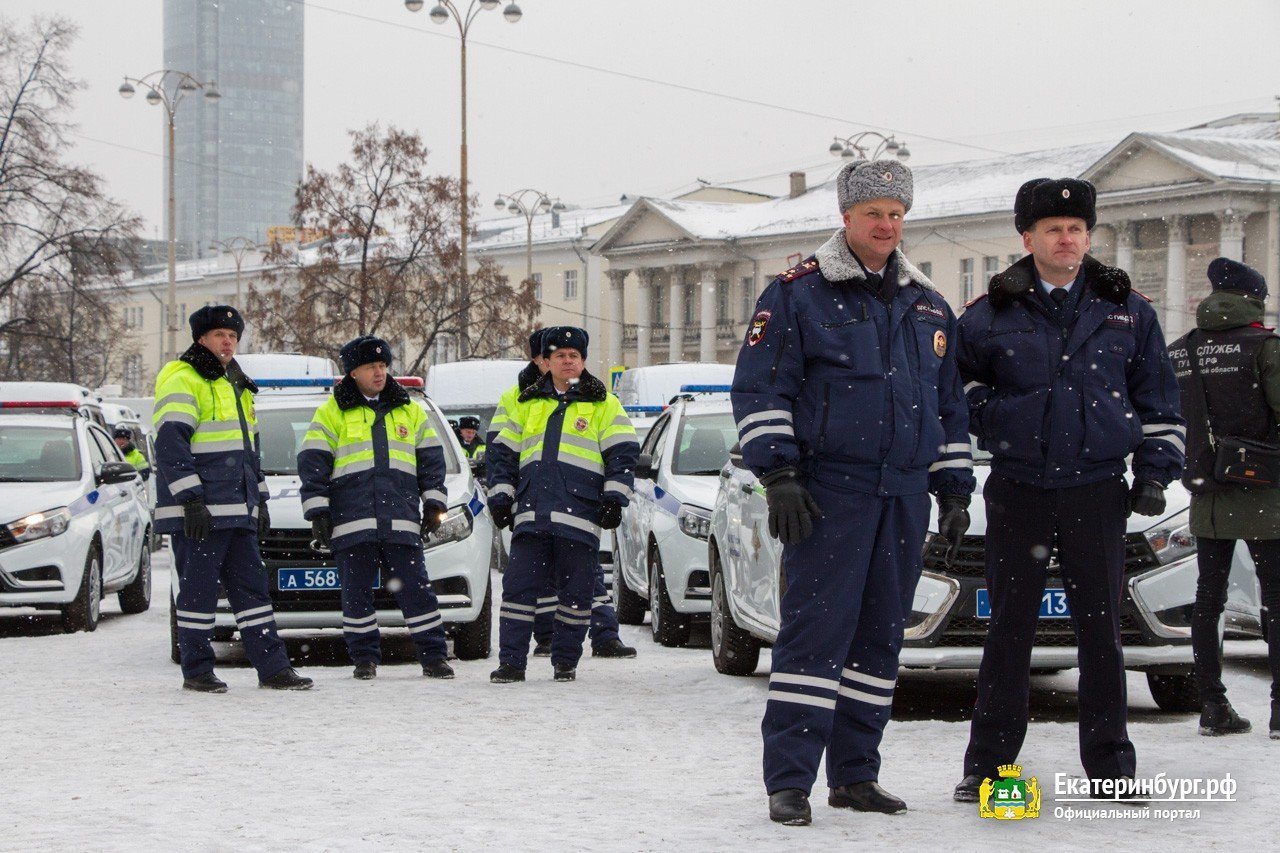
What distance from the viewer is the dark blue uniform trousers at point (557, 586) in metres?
10.2

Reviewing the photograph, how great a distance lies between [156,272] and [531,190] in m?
71.9

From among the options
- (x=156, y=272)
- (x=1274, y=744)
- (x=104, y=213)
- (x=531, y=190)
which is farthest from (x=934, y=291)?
(x=156, y=272)

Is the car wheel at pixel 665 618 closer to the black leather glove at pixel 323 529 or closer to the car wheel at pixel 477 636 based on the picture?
the car wheel at pixel 477 636

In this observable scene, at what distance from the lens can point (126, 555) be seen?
51.5 ft

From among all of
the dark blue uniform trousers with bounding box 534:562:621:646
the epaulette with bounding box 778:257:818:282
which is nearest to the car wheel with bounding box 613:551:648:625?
the dark blue uniform trousers with bounding box 534:562:621:646

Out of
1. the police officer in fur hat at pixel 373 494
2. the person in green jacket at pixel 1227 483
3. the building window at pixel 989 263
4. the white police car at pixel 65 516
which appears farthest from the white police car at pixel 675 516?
the building window at pixel 989 263

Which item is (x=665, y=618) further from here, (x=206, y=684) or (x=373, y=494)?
(x=206, y=684)

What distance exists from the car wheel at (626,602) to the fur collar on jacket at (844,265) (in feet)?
28.5

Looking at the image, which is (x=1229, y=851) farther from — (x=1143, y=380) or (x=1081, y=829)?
(x=1143, y=380)

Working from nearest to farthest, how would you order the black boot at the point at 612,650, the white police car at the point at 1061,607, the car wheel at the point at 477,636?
the white police car at the point at 1061,607
the car wheel at the point at 477,636
the black boot at the point at 612,650

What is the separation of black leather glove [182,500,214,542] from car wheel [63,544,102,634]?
15.6 ft

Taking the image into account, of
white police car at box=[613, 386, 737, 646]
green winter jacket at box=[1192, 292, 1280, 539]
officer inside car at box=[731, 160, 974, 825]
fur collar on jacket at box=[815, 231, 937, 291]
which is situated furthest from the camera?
white police car at box=[613, 386, 737, 646]

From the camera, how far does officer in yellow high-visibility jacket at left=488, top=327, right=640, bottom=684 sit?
10188 mm

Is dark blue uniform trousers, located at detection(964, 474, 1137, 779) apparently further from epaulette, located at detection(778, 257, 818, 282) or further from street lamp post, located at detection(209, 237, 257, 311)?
street lamp post, located at detection(209, 237, 257, 311)
